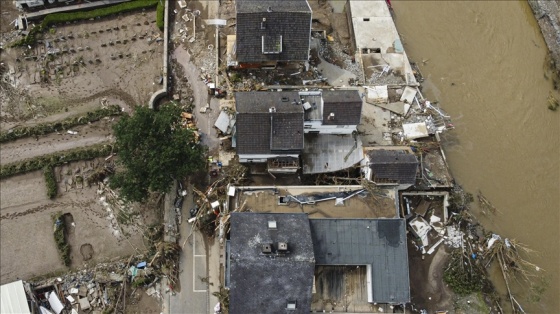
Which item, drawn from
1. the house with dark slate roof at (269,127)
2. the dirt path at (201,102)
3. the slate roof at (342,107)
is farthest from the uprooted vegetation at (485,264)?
the dirt path at (201,102)

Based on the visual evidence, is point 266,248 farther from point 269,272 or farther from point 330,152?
point 330,152

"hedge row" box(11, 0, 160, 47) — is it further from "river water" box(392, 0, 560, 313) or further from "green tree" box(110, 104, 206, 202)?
"river water" box(392, 0, 560, 313)

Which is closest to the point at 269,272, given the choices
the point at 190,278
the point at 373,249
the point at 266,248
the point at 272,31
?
the point at 266,248

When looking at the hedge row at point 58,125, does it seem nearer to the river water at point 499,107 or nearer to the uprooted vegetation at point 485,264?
the river water at point 499,107

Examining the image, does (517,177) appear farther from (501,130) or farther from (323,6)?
(323,6)

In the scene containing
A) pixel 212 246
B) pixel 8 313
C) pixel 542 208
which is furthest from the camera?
pixel 542 208

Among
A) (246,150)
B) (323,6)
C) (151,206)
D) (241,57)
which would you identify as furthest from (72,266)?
(323,6)
